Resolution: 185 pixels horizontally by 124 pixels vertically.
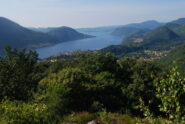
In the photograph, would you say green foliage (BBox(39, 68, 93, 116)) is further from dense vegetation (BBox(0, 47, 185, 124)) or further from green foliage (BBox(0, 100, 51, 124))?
green foliage (BBox(0, 100, 51, 124))

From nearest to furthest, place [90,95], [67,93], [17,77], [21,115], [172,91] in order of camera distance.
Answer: [172,91], [21,115], [67,93], [90,95], [17,77]

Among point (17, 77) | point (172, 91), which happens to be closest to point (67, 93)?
point (172, 91)

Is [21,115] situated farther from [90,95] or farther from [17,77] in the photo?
[17,77]

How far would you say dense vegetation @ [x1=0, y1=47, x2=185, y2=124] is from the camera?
409 cm

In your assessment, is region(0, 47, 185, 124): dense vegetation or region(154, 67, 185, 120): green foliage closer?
region(154, 67, 185, 120): green foliage

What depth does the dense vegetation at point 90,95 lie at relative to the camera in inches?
161

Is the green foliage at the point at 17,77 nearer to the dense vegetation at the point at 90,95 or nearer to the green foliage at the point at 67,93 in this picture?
the dense vegetation at the point at 90,95

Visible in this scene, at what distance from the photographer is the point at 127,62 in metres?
27.2

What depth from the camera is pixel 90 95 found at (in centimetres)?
1424

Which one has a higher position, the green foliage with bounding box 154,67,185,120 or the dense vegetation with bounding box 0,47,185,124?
the green foliage with bounding box 154,67,185,120

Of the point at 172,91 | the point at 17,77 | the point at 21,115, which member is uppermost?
the point at 172,91

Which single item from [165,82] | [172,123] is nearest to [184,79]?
[165,82]

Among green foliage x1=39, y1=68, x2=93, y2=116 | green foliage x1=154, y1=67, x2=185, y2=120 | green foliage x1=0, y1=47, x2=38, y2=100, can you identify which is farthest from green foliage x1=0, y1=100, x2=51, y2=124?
green foliage x1=0, y1=47, x2=38, y2=100

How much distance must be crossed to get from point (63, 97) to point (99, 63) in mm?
14365
